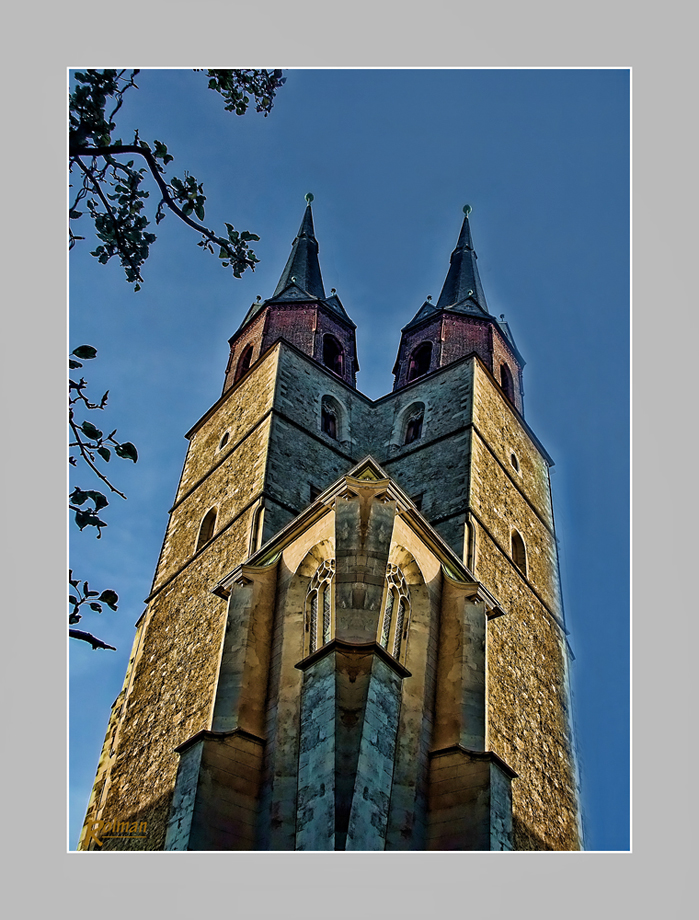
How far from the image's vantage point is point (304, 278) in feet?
76.3

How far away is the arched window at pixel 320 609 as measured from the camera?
1084 cm

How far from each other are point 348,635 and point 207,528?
21.6 feet

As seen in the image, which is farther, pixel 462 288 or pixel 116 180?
pixel 462 288

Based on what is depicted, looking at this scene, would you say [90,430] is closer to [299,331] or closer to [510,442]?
[510,442]

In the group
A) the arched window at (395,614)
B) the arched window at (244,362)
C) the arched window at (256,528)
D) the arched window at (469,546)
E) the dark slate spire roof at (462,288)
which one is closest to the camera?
the arched window at (395,614)

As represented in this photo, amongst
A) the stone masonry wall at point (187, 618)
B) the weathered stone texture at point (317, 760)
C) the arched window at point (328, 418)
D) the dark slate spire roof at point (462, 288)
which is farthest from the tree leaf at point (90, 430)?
the dark slate spire roof at point (462, 288)

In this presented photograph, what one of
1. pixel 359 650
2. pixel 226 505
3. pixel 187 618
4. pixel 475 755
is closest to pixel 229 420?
pixel 226 505

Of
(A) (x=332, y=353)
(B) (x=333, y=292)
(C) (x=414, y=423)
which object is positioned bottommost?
A: (C) (x=414, y=423)

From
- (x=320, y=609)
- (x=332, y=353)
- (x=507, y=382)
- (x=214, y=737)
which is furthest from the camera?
(x=332, y=353)

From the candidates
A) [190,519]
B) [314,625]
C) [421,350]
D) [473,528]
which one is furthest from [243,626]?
[421,350]

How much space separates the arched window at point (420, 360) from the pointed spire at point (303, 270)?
253 cm

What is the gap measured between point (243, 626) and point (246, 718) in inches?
47.4

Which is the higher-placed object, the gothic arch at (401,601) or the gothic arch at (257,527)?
the gothic arch at (257,527)

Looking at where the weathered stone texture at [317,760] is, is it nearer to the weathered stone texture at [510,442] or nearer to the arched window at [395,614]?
the arched window at [395,614]
